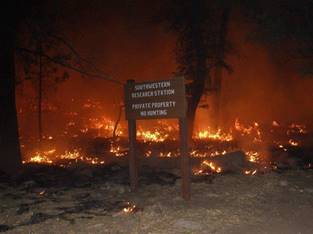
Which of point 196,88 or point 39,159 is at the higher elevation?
point 196,88

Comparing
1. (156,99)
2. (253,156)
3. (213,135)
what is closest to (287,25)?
(253,156)

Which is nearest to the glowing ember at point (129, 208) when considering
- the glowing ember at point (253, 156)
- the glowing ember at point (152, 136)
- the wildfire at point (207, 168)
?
the wildfire at point (207, 168)

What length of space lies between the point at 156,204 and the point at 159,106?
2.06 metres

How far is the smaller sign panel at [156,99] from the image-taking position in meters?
10.5

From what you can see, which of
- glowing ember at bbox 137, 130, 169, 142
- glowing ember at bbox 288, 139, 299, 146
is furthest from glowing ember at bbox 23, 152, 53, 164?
glowing ember at bbox 288, 139, 299, 146

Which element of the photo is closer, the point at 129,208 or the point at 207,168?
the point at 129,208

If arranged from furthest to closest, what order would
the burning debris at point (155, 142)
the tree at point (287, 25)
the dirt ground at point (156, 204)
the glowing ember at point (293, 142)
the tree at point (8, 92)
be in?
the glowing ember at point (293, 142), the burning debris at point (155, 142), the tree at point (287, 25), the tree at point (8, 92), the dirt ground at point (156, 204)

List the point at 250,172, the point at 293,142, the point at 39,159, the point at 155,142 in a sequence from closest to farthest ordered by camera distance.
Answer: the point at 250,172 → the point at 39,159 → the point at 155,142 → the point at 293,142

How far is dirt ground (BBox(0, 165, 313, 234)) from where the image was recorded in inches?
341

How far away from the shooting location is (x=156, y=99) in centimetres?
1083

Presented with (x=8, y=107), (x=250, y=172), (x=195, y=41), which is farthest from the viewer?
(x=195, y=41)

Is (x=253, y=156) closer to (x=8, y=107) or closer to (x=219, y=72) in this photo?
(x=219, y=72)

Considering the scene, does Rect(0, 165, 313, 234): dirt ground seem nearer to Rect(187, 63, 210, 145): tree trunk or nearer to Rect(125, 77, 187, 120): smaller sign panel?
Rect(125, 77, 187, 120): smaller sign panel

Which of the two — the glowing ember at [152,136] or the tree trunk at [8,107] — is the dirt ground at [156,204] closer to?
the tree trunk at [8,107]
